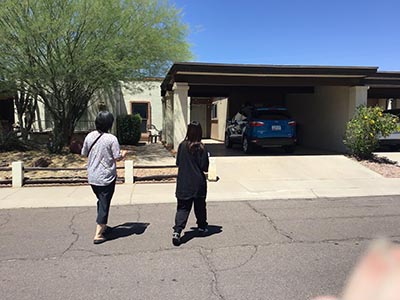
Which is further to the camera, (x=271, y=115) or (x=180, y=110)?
(x=271, y=115)

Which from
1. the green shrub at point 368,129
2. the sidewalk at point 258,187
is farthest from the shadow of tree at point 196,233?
the green shrub at point 368,129

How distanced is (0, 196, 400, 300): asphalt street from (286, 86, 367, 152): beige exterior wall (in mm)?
7684

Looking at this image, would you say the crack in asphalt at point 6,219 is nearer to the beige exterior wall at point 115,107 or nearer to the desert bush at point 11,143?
the desert bush at point 11,143

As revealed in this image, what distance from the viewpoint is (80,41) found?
468 inches

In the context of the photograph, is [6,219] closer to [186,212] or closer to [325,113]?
[186,212]

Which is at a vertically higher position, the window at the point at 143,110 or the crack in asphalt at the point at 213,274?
the window at the point at 143,110

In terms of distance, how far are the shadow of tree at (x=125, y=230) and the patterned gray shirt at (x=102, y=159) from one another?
829 millimetres

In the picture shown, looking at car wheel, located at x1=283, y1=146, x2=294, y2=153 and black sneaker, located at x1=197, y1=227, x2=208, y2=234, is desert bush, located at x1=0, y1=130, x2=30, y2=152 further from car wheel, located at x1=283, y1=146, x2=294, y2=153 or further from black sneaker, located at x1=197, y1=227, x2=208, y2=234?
black sneaker, located at x1=197, y1=227, x2=208, y2=234

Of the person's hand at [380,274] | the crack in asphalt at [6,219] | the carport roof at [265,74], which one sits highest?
the carport roof at [265,74]

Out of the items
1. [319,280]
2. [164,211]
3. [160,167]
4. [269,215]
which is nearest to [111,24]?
[160,167]

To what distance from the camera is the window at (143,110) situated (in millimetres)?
22469

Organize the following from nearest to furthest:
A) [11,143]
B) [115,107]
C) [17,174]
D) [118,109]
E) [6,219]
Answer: [6,219] → [17,174] → [11,143] → [115,107] → [118,109]

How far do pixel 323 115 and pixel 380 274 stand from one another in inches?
641

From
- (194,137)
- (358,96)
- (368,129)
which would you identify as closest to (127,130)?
(358,96)
